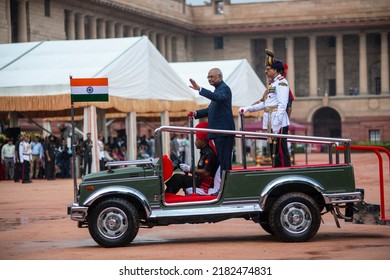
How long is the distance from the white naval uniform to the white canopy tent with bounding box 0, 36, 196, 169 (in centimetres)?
1746

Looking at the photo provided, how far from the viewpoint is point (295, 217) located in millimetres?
13195

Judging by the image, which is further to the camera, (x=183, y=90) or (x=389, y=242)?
(x=183, y=90)

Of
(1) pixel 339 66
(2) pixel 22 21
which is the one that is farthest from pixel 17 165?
(1) pixel 339 66

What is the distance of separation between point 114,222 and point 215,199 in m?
1.25

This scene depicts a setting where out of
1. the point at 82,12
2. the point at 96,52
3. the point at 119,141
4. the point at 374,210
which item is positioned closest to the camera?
the point at 374,210

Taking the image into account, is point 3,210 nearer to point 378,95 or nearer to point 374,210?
point 374,210

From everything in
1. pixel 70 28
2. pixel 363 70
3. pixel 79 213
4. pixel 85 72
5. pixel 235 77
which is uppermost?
pixel 70 28

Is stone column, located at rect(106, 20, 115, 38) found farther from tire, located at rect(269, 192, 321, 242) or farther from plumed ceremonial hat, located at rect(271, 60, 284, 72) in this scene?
tire, located at rect(269, 192, 321, 242)

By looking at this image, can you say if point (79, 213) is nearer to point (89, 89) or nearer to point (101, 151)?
point (89, 89)

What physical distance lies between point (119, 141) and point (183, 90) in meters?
9.89

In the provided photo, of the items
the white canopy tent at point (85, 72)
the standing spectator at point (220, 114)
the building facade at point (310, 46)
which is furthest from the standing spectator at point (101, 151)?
the building facade at point (310, 46)

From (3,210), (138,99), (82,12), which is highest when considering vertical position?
(82,12)
